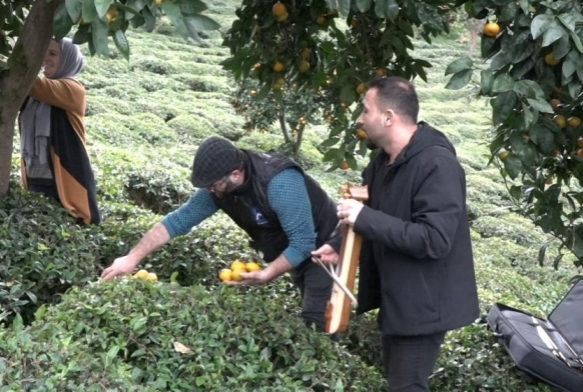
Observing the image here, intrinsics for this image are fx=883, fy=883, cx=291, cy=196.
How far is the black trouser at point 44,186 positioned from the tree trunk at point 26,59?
490 mm

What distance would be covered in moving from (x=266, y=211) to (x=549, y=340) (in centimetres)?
188

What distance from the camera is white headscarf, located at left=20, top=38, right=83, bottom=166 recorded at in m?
4.63

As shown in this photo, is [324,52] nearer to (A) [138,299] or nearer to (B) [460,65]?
(B) [460,65]

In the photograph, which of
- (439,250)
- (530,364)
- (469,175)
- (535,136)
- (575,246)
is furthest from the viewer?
(469,175)

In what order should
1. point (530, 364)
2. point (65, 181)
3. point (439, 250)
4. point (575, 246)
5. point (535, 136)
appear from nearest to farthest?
1. point (439, 250)
2. point (535, 136)
3. point (575, 246)
4. point (530, 364)
5. point (65, 181)

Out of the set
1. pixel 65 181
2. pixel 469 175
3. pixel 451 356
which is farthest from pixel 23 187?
pixel 469 175

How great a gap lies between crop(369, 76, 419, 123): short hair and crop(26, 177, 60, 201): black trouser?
2.30m

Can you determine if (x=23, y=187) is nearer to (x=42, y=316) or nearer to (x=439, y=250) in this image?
(x=42, y=316)

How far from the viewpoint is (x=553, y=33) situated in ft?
9.69

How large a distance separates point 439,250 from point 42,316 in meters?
1.41

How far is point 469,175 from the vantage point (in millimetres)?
18750

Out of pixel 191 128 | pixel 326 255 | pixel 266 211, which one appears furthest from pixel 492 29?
pixel 191 128

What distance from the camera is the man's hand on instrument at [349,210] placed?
309 cm

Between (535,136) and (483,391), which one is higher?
(535,136)
